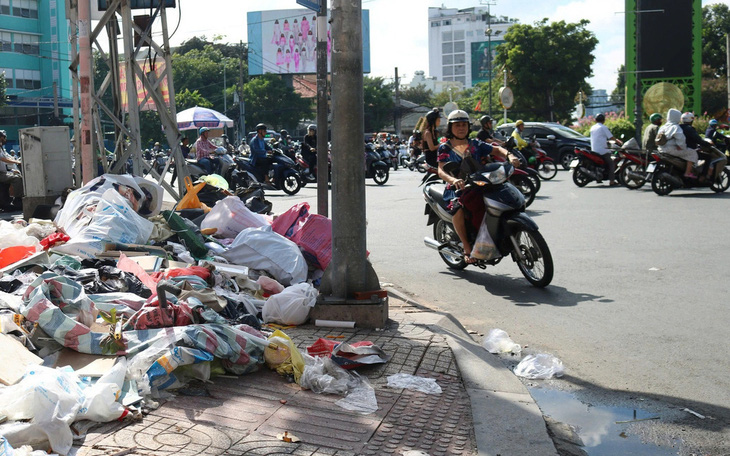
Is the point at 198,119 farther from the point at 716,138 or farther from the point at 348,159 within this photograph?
the point at 348,159

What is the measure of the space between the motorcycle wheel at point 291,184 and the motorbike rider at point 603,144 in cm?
726

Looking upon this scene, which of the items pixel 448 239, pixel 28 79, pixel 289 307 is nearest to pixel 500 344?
pixel 289 307

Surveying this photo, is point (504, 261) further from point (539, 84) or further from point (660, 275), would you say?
point (539, 84)

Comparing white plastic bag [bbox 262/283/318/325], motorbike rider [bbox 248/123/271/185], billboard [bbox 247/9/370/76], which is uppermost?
billboard [bbox 247/9/370/76]

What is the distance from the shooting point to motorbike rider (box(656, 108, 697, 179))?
15.2 metres

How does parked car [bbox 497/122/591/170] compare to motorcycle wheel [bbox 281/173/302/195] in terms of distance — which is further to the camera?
parked car [bbox 497/122/591/170]

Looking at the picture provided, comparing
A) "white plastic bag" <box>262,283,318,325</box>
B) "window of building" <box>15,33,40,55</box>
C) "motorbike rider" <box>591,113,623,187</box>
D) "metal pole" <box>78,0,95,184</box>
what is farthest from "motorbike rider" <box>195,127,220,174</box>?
"window of building" <box>15,33,40,55</box>

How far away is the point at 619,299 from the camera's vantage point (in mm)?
6785

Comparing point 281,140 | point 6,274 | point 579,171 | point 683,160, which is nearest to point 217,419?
point 6,274

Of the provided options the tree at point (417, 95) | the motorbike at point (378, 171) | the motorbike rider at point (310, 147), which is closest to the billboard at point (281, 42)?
the tree at point (417, 95)

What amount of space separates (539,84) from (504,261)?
165ft

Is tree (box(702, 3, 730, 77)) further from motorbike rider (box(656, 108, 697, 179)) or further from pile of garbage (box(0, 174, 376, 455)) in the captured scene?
pile of garbage (box(0, 174, 376, 455))

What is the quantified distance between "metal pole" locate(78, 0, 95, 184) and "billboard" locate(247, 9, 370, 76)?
58619 millimetres

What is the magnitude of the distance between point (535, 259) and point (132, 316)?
402 centimetres
